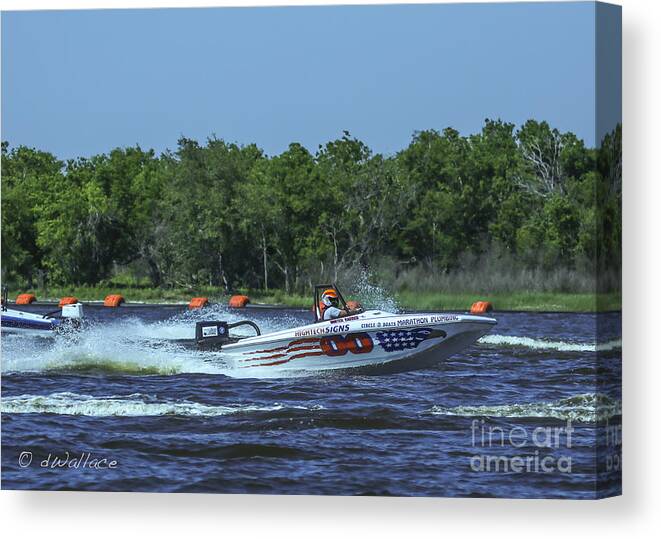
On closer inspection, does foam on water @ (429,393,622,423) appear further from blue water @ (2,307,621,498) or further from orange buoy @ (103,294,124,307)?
orange buoy @ (103,294,124,307)

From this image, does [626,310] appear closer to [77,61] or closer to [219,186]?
[77,61]

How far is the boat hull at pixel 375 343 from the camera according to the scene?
50.3 ft

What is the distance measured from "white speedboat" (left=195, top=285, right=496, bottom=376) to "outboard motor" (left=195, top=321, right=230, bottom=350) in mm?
600

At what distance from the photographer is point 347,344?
1548 centimetres

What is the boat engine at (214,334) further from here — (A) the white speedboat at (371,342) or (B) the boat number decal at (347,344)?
(B) the boat number decal at (347,344)

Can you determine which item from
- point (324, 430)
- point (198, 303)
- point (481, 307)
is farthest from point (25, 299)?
point (481, 307)

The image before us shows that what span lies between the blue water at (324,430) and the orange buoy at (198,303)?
3.32 ft

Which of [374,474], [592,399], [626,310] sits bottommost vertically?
[374,474]

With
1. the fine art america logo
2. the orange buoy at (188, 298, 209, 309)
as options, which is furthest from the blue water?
the orange buoy at (188, 298, 209, 309)

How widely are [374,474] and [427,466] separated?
1.69 feet

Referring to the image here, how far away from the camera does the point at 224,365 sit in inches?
642

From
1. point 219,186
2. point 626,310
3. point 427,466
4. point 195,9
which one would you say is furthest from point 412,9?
point 219,186

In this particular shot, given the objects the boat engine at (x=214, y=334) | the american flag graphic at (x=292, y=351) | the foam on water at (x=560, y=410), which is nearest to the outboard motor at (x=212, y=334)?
the boat engine at (x=214, y=334)

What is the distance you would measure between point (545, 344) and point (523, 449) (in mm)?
5618
